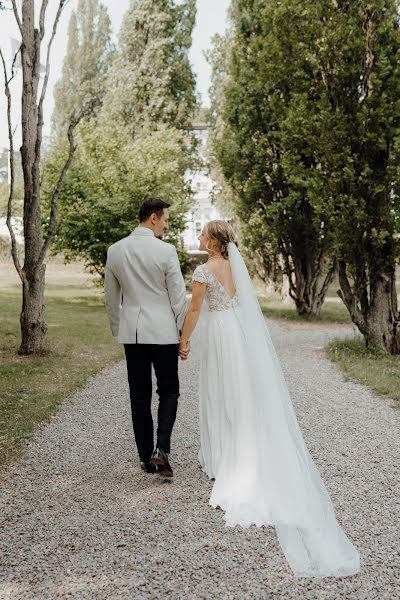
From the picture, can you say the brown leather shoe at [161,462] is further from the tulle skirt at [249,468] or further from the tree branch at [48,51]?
the tree branch at [48,51]

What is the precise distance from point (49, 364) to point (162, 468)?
5.84m

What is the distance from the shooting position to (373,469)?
4906 mm

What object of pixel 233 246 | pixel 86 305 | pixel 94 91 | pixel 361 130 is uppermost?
pixel 94 91

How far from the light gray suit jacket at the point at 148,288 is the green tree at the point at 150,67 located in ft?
90.4

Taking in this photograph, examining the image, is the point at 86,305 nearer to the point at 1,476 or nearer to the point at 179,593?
the point at 1,476

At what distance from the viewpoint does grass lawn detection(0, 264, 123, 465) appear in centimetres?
639

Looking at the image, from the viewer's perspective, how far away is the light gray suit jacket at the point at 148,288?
4.44 metres

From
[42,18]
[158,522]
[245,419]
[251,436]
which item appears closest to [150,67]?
[42,18]

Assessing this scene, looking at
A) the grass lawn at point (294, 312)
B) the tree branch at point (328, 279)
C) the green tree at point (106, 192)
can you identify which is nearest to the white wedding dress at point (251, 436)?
the tree branch at point (328, 279)

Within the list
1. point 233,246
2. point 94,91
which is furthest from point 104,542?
point 94,91

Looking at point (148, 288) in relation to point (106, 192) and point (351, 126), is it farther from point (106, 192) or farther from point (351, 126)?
point (106, 192)

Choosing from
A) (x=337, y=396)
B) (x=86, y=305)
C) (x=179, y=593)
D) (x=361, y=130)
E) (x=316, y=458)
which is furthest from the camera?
(x=86, y=305)

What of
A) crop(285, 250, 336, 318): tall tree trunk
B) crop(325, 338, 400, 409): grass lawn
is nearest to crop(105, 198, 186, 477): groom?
crop(325, 338, 400, 409): grass lawn

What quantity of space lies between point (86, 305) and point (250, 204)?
707cm
